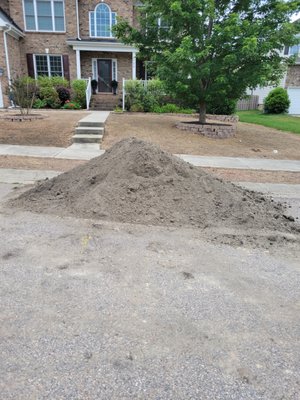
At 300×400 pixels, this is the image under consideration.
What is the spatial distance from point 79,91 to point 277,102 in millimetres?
16783

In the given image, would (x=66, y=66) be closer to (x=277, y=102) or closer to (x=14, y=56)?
(x=14, y=56)

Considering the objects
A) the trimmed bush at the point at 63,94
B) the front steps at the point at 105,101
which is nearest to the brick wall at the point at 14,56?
the trimmed bush at the point at 63,94

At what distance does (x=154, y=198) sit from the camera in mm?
5176

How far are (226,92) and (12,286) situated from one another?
12.2 m

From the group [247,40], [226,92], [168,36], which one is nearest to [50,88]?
[168,36]

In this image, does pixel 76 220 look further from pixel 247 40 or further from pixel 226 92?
pixel 226 92

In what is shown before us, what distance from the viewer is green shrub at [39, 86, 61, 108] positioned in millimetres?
19328

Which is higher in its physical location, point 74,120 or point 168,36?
point 168,36

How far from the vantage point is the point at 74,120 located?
45.6ft

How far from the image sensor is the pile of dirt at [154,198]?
15.9ft

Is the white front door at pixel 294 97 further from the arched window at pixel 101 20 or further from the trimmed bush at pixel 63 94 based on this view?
the trimmed bush at pixel 63 94

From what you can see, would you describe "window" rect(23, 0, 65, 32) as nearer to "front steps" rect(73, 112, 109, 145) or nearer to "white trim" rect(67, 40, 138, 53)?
"white trim" rect(67, 40, 138, 53)

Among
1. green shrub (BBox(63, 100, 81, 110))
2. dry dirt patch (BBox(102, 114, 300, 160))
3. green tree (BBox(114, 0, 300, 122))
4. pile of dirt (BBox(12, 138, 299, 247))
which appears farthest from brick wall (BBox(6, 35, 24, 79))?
pile of dirt (BBox(12, 138, 299, 247))

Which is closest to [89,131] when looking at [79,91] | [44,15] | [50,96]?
[50,96]
